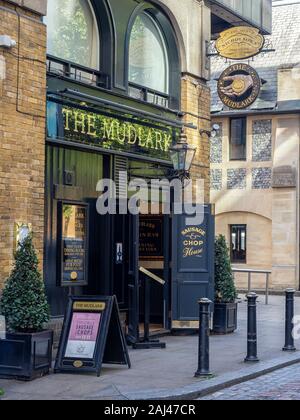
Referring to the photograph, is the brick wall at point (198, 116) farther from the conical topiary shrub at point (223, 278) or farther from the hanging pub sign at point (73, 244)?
the hanging pub sign at point (73, 244)

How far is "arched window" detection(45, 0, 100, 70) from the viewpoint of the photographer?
12.7m

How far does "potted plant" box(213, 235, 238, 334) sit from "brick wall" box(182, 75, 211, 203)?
185 centimetres

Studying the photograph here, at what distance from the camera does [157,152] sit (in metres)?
14.8

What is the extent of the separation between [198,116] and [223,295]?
3.75m

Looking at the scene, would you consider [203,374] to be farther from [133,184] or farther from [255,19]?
[255,19]

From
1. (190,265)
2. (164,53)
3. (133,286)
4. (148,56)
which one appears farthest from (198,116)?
(133,286)

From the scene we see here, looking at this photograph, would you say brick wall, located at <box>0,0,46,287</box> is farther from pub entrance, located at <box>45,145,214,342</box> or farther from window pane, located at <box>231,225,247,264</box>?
window pane, located at <box>231,225,247,264</box>

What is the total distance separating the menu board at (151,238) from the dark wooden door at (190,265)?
552mm

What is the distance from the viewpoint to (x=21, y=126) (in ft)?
37.1

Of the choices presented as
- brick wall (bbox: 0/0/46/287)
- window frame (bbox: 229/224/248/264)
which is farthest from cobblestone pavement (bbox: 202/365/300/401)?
window frame (bbox: 229/224/248/264)

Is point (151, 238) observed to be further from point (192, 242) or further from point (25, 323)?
point (25, 323)

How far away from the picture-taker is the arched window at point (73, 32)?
12734mm

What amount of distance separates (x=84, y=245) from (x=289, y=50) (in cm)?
1848

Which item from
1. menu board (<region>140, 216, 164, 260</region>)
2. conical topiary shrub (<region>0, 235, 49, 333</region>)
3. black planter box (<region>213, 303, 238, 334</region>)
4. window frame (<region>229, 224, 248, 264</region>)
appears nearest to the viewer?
conical topiary shrub (<region>0, 235, 49, 333</region>)
